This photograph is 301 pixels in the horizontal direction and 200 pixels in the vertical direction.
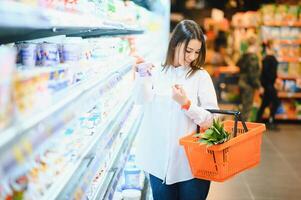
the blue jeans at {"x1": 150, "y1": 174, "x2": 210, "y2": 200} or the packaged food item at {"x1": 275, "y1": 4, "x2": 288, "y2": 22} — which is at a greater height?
the packaged food item at {"x1": 275, "y1": 4, "x2": 288, "y2": 22}

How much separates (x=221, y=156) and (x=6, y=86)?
1443mm

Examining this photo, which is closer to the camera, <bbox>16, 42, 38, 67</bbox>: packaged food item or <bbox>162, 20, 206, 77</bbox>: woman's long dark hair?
<bbox>16, 42, 38, 67</bbox>: packaged food item

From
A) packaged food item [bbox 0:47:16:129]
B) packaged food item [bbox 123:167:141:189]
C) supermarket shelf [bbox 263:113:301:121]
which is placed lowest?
supermarket shelf [bbox 263:113:301:121]

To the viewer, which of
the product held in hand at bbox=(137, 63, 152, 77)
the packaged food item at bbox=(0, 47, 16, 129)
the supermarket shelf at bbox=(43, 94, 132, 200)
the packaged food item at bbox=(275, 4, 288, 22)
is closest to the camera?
the packaged food item at bbox=(0, 47, 16, 129)

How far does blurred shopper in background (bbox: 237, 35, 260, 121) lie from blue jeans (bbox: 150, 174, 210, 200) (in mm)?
5571

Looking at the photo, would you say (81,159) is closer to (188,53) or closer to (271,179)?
(188,53)

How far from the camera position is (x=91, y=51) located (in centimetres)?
262

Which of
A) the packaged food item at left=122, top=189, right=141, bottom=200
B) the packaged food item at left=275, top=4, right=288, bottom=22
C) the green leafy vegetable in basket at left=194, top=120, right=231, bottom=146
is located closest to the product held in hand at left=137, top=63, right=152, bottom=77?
the green leafy vegetable in basket at left=194, top=120, right=231, bottom=146

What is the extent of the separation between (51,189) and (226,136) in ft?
3.53

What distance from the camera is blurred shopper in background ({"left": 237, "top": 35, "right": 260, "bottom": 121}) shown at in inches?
311

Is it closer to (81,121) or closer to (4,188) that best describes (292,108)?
(81,121)

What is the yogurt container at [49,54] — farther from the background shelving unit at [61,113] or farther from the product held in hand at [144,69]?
the product held in hand at [144,69]

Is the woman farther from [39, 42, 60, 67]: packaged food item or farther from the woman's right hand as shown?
[39, 42, 60, 67]: packaged food item

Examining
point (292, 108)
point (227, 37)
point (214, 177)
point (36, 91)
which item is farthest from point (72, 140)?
point (227, 37)
